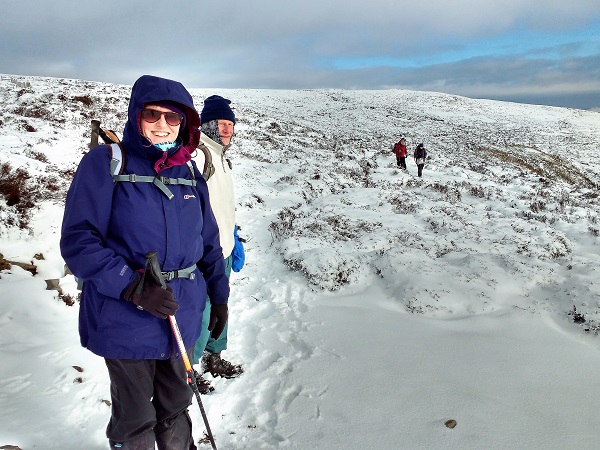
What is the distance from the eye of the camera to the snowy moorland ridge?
3268 mm

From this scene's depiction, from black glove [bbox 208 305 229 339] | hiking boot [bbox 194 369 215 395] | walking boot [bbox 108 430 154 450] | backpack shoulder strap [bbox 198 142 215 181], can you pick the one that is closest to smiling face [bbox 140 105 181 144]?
backpack shoulder strap [bbox 198 142 215 181]

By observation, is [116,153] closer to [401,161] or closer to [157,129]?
[157,129]

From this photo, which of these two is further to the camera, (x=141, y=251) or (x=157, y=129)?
(x=157, y=129)

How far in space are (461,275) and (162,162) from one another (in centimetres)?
548

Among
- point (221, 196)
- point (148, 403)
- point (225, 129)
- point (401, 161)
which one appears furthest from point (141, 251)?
point (401, 161)

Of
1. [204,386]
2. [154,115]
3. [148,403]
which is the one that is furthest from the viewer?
[204,386]

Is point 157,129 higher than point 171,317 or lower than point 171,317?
higher

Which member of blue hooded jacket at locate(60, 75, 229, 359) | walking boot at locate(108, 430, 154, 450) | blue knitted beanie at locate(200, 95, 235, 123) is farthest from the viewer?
blue knitted beanie at locate(200, 95, 235, 123)

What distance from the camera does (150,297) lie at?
2.04m

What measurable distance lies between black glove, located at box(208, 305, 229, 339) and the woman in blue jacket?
1.04ft

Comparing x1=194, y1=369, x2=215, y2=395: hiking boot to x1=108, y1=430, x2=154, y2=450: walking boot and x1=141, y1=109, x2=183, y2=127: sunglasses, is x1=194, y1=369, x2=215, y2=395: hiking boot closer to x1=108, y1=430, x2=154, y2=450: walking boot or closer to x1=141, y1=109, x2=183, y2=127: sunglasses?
x1=108, y1=430, x2=154, y2=450: walking boot

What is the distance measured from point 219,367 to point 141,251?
251 cm

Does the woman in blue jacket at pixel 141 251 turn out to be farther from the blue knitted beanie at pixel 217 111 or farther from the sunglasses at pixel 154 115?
the blue knitted beanie at pixel 217 111

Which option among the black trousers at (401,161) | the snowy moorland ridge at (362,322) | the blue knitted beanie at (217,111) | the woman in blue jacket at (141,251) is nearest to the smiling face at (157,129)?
the woman in blue jacket at (141,251)
